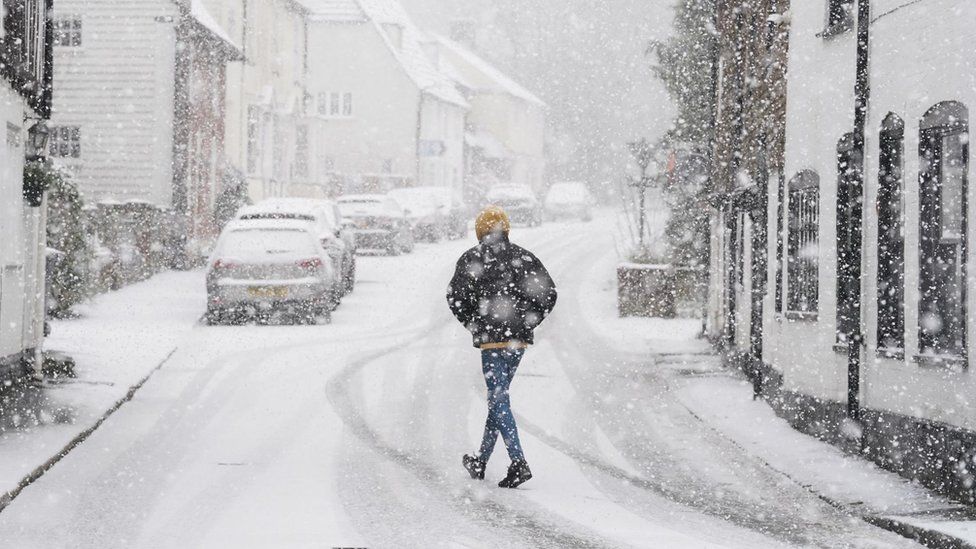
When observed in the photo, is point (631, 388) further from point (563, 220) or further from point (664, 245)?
point (563, 220)

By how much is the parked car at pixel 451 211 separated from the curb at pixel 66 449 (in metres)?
27.3

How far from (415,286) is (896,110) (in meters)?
18.6

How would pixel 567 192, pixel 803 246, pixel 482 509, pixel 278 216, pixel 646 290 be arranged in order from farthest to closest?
pixel 567 192 → pixel 646 290 → pixel 278 216 → pixel 803 246 → pixel 482 509

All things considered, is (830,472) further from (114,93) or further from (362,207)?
(362,207)

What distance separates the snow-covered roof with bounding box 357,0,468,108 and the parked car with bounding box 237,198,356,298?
3311cm

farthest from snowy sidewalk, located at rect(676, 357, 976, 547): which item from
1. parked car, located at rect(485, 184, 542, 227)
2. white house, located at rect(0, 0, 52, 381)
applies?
parked car, located at rect(485, 184, 542, 227)

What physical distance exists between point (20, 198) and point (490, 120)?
205ft

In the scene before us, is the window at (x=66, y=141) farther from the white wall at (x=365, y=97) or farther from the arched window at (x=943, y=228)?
the white wall at (x=365, y=97)

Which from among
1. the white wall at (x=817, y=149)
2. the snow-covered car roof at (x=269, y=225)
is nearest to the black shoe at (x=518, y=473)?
the white wall at (x=817, y=149)

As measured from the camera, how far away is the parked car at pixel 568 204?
6025 cm

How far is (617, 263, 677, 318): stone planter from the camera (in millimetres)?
26203

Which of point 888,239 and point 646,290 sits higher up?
point 888,239

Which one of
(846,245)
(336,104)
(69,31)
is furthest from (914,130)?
(336,104)

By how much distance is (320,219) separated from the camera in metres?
25.1
